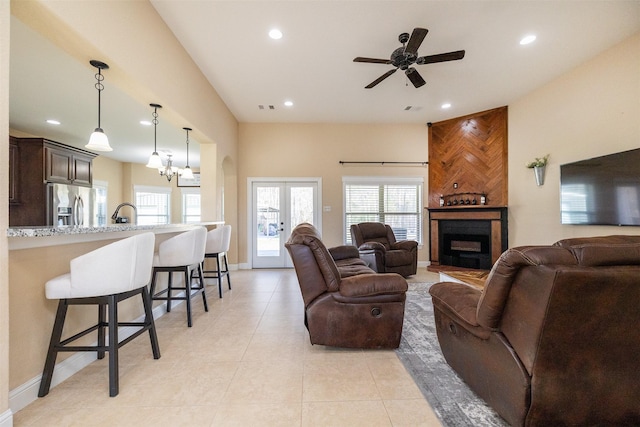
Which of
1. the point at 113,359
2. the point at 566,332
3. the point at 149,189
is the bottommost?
the point at 113,359

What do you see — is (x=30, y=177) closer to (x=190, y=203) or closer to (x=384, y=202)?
(x=190, y=203)

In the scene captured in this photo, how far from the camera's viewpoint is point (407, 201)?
19.6 ft

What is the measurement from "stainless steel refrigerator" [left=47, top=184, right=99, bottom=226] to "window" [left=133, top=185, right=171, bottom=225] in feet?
5.99

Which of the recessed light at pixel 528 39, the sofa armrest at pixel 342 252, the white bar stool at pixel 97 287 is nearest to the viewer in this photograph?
the white bar stool at pixel 97 287

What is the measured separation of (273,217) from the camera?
5859mm

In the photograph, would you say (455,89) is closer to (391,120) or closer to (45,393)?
(391,120)

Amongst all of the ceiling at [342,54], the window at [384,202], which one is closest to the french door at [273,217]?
the window at [384,202]

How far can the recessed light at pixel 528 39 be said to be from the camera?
Result: 10.2ft

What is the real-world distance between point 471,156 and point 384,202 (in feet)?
6.33

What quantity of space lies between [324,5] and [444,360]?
331 cm

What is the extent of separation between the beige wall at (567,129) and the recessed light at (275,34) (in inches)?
159

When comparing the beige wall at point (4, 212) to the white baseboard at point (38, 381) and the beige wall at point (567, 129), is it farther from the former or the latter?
the beige wall at point (567, 129)

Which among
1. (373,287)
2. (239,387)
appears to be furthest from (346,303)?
(239,387)

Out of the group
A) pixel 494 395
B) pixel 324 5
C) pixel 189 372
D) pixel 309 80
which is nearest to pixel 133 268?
pixel 189 372
